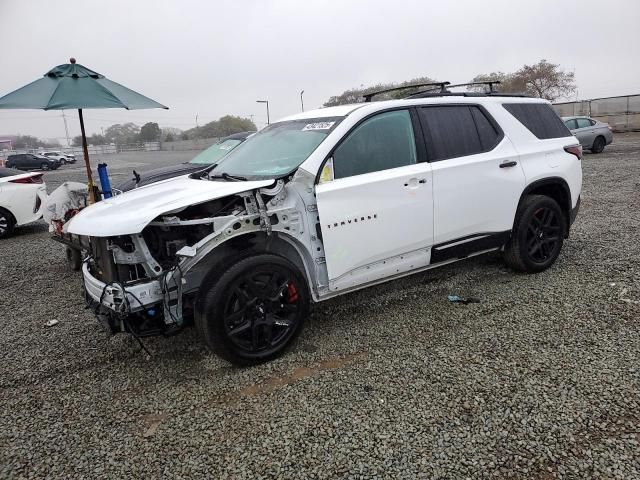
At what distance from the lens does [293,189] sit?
3240mm

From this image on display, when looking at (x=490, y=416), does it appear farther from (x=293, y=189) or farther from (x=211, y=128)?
(x=211, y=128)

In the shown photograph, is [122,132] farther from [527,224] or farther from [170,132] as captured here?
[527,224]

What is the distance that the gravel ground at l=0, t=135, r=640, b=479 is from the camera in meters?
2.28

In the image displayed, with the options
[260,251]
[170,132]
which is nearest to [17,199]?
[260,251]

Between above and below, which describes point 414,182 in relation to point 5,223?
above

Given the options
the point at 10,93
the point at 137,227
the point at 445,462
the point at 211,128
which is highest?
the point at 211,128

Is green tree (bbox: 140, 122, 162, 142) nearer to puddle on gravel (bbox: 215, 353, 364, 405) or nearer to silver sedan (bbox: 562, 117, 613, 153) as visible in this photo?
silver sedan (bbox: 562, 117, 613, 153)

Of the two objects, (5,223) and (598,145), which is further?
(598,145)

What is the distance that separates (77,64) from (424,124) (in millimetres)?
4473

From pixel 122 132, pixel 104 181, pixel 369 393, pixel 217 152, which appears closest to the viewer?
pixel 369 393

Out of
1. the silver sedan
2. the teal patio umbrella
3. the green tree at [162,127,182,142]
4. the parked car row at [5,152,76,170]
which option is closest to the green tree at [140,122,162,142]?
the green tree at [162,127,182,142]

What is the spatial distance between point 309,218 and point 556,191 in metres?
2.90

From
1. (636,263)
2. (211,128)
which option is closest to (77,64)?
(636,263)

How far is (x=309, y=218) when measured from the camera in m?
3.29
